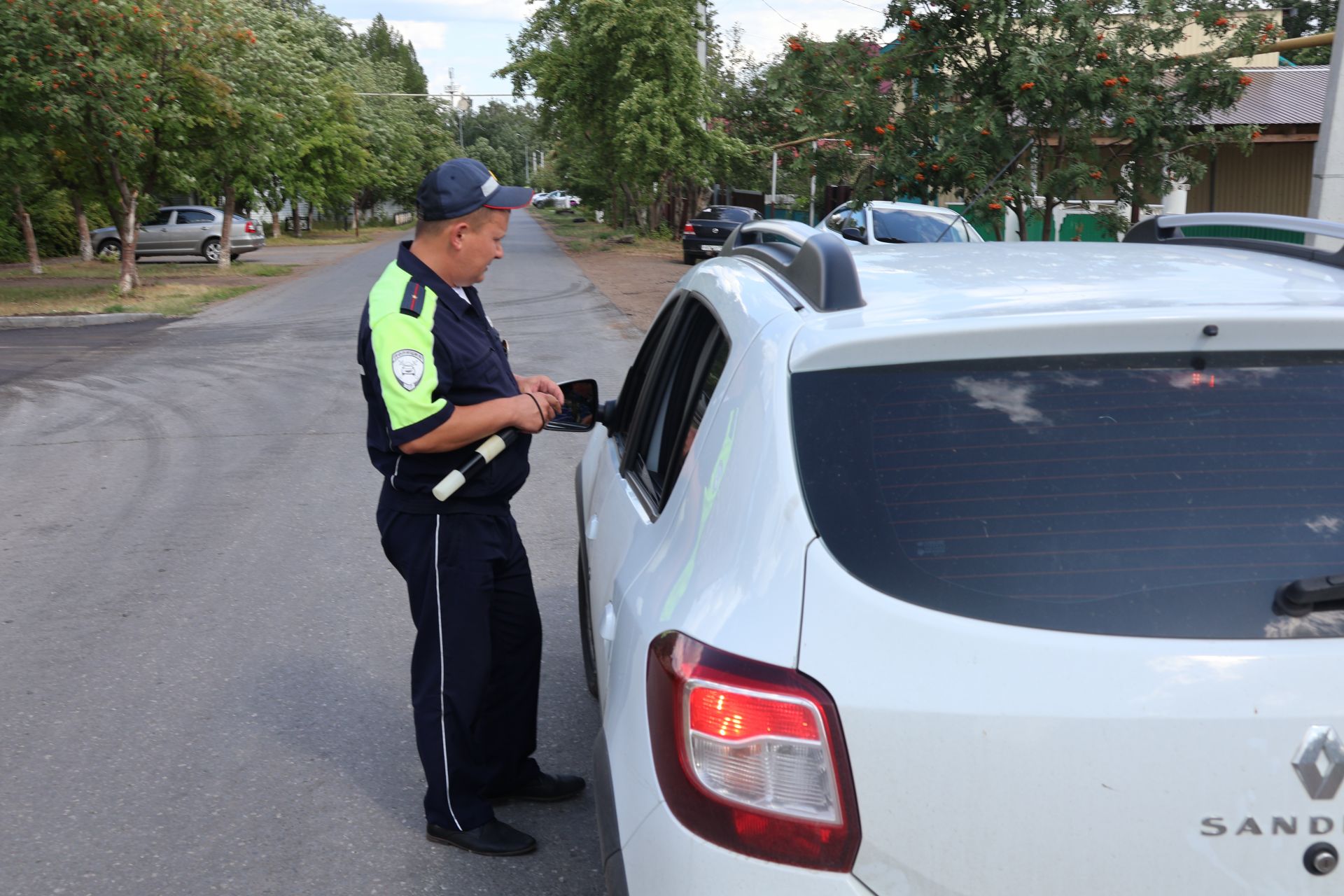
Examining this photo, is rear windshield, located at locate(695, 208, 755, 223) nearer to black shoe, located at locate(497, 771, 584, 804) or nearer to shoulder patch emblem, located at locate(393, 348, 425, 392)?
black shoe, located at locate(497, 771, 584, 804)

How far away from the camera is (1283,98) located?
18.6m

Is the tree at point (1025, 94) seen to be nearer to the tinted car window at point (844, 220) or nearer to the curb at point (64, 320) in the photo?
the tinted car window at point (844, 220)

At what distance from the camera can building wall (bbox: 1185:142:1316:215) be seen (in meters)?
20.9

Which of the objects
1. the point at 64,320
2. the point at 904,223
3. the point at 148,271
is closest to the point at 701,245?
the point at 148,271

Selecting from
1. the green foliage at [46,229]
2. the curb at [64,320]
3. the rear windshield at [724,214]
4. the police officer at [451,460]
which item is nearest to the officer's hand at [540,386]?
the police officer at [451,460]

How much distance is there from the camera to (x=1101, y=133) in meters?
7.97

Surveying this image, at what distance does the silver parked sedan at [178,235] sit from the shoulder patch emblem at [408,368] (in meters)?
32.7

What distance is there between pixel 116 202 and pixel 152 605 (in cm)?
1975

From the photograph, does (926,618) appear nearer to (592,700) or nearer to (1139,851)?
(1139,851)

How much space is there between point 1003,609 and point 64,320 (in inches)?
774

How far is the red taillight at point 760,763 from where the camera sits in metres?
1.78

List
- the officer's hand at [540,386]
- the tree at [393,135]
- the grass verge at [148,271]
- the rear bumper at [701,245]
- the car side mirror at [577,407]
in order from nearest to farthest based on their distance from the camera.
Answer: the officer's hand at [540,386]
the car side mirror at [577,407]
the grass verge at [148,271]
the rear bumper at [701,245]
the tree at [393,135]

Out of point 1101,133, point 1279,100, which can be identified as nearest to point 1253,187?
point 1279,100

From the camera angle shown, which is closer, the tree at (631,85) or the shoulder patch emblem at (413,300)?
the shoulder patch emblem at (413,300)
